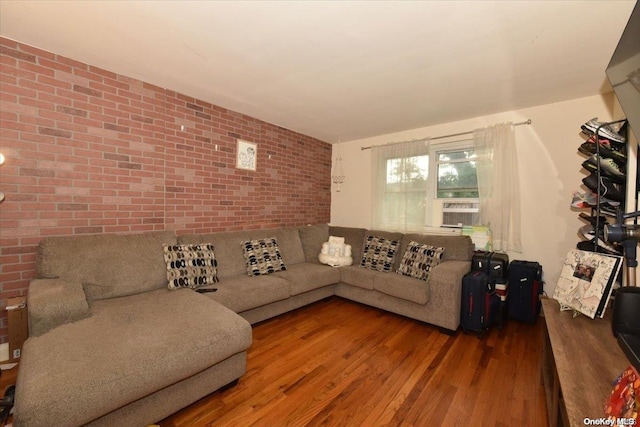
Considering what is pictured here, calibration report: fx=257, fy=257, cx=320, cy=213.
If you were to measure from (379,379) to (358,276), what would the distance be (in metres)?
1.35

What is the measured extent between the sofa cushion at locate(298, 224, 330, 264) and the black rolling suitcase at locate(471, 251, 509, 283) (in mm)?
1917

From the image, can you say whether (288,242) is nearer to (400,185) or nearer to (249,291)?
(249,291)

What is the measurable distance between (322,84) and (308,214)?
7.44 ft

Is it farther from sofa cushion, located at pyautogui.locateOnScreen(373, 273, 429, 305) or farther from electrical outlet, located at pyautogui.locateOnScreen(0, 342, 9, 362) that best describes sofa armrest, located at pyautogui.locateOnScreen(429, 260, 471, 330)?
electrical outlet, located at pyautogui.locateOnScreen(0, 342, 9, 362)

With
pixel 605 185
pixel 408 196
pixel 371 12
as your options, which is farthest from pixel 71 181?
pixel 605 185

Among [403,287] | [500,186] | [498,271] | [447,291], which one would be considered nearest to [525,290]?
[498,271]

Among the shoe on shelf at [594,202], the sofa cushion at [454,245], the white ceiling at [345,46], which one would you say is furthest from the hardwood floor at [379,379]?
the white ceiling at [345,46]

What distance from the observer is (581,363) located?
1.04m

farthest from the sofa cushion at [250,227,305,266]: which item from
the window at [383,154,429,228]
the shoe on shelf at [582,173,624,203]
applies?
the shoe on shelf at [582,173,624,203]

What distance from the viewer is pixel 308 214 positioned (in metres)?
4.32

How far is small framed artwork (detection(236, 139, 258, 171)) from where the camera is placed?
3273 millimetres

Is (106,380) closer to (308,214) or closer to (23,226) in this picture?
(23,226)

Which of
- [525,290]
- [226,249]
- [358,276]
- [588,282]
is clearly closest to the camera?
[588,282]

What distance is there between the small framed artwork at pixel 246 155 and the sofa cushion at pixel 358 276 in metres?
1.81
